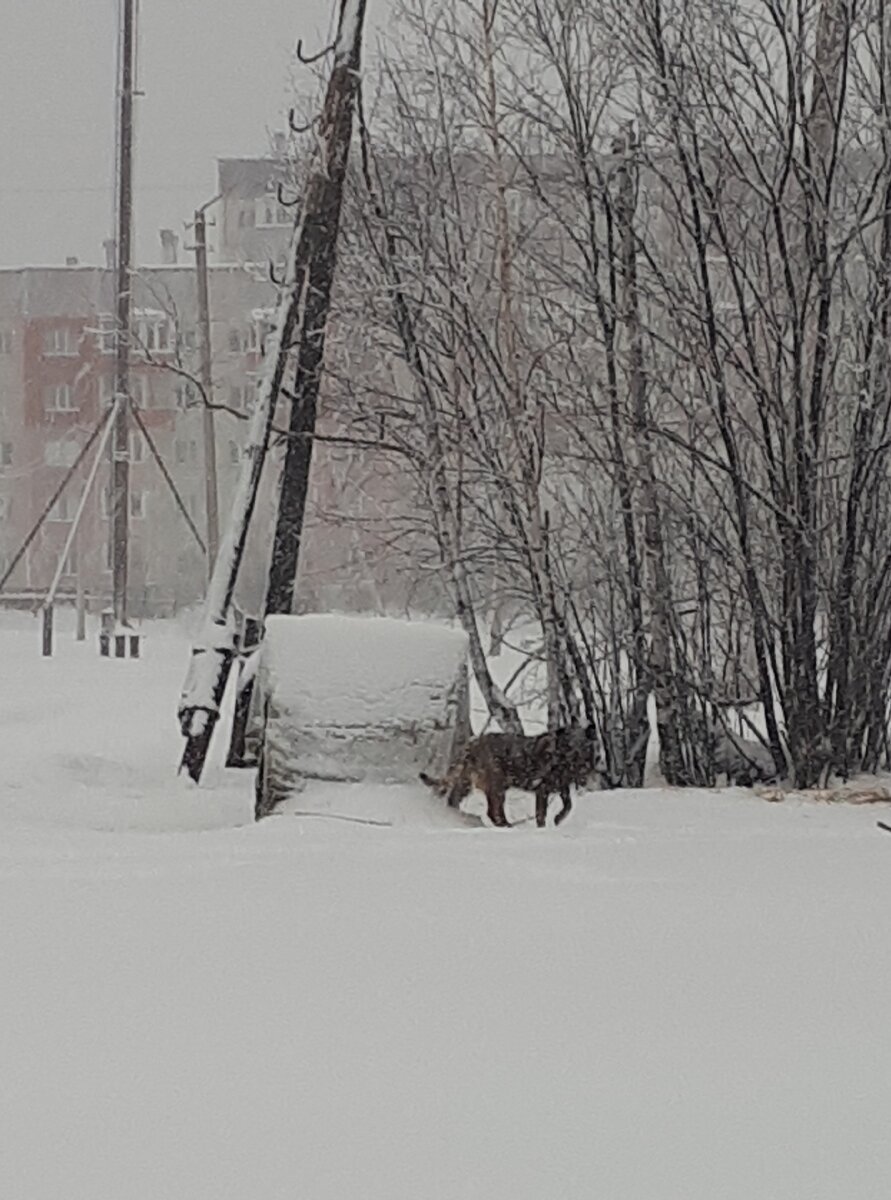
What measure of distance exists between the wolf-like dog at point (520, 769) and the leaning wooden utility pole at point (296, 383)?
3205 millimetres

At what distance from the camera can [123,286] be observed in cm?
2125

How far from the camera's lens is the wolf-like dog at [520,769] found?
6816mm

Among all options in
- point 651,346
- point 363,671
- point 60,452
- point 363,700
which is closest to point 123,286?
point 651,346

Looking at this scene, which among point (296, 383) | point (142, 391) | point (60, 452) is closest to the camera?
point (296, 383)

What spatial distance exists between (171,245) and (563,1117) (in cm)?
3551

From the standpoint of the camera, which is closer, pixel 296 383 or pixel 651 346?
pixel 651 346

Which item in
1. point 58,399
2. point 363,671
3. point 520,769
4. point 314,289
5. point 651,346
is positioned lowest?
point 520,769

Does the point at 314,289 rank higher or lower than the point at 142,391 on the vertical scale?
lower

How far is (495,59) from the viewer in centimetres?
909

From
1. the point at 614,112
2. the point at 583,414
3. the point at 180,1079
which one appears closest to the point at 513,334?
the point at 583,414

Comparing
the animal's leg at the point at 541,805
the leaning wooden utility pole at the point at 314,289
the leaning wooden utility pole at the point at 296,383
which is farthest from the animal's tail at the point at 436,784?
the leaning wooden utility pole at the point at 314,289

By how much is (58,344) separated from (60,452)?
2.48 meters

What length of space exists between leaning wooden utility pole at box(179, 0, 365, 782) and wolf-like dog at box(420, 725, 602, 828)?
3205 mm

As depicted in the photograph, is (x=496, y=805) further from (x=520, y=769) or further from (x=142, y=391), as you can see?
(x=142, y=391)
